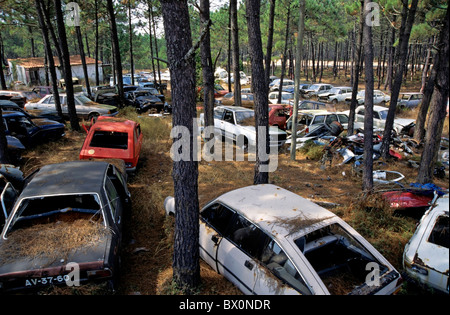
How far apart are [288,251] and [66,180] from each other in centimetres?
387

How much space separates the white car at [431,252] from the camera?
3.99 meters

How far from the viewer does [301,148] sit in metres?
12.3

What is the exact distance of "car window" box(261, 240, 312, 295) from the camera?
3510 mm

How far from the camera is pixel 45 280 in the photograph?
383cm

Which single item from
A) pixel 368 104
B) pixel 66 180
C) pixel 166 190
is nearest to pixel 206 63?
pixel 166 190

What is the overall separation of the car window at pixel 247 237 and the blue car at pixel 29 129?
31.1ft

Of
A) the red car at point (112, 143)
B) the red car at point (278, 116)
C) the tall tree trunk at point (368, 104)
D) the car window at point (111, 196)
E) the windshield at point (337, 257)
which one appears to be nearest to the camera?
the windshield at point (337, 257)

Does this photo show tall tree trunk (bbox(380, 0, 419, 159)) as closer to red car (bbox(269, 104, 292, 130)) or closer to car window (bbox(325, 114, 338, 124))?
car window (bbox(325, 114, 338, 124))

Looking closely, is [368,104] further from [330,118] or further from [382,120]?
[382,120]

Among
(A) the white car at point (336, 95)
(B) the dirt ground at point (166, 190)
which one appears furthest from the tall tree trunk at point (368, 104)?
(A) the white car at point (336, 95)

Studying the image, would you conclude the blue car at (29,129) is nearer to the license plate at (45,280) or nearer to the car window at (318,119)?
the license plate at (45,280)

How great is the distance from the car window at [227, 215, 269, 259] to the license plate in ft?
7.36

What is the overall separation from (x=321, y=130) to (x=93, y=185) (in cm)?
1035

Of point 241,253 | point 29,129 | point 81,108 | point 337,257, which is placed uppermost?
point 81,108
